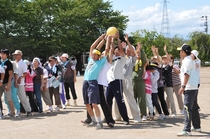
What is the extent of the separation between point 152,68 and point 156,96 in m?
0.79

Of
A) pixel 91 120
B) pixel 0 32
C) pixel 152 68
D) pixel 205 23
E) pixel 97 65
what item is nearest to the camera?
pixel 97 65

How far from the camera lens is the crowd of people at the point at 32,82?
11.2 metres

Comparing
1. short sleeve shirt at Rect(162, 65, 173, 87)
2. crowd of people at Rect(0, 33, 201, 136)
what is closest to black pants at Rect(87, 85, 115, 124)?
crowd of people at Rect(0, 33, 201, 136)

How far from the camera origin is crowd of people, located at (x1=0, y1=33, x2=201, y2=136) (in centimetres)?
855

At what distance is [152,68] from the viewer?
10719mm

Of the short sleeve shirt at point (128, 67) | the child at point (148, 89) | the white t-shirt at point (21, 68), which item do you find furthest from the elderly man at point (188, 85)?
the white t-shirt at point (21, 68)

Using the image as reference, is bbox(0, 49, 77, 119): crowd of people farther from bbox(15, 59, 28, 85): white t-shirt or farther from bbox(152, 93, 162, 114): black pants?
bbox(152, 93, 162, 114): black pants

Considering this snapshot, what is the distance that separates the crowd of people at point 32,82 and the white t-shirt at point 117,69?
3144 mm

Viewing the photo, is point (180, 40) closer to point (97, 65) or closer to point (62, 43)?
point (62, 43)

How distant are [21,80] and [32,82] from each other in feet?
2.23

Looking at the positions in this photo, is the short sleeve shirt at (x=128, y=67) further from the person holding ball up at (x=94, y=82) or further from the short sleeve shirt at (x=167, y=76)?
the short sleeve shirt at (x=167, y=76)

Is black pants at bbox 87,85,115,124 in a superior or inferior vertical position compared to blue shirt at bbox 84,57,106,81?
inferior

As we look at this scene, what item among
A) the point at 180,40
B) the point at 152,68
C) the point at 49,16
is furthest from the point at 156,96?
the point at 180,40

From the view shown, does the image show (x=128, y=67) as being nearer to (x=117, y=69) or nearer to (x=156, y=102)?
(x=117, y=69)
